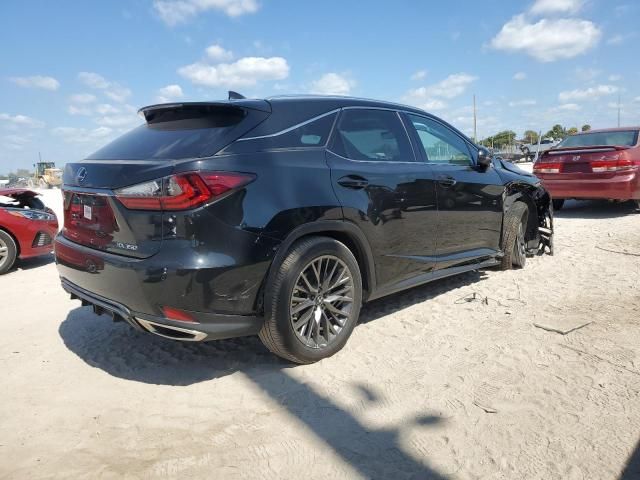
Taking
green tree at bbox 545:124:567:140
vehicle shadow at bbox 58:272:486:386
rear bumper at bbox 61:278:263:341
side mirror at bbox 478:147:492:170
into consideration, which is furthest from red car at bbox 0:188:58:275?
green tree at bbox 545:124:567:140

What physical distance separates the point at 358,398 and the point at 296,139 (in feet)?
5.42

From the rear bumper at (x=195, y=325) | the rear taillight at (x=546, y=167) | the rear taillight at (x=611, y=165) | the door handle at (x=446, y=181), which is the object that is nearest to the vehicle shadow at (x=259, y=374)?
the rear bumper at (x=195, y=325)

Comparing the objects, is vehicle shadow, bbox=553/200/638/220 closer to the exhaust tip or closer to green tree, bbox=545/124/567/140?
the exhaust tip

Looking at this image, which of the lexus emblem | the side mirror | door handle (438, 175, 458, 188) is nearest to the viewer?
the lexus emblem

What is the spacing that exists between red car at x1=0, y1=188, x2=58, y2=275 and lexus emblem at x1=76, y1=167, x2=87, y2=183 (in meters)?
4.15

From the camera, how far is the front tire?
2947 mm

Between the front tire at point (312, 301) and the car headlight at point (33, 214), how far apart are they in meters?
5.24

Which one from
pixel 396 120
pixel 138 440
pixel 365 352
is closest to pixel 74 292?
pixel 138 440

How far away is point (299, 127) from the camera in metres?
3.22

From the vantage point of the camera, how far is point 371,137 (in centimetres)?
373

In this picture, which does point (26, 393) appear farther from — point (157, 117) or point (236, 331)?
point (157, 117)

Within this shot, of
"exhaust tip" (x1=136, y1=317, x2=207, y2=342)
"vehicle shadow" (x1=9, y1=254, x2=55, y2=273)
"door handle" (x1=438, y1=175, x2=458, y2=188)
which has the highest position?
"door handle" (x1=438, y1=175, x2=458, y2=188)

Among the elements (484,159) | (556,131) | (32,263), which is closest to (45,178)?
(32,263)

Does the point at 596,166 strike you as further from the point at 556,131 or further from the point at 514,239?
the point at 556,131
